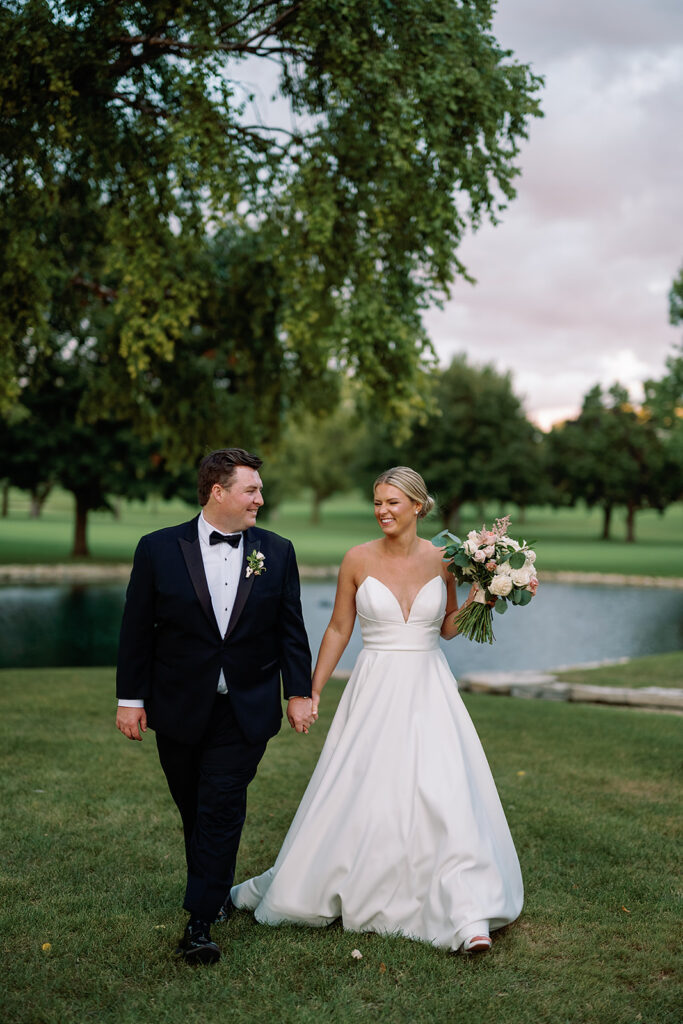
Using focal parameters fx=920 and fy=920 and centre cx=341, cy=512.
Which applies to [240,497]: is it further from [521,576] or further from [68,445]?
[68,445]

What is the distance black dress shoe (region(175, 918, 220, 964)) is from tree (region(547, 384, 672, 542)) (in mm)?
59491

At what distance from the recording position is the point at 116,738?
866cm

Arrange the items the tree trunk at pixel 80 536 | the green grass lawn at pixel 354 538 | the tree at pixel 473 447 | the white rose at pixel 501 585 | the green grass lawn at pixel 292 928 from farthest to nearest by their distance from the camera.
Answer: the tree at pixel 473 447, the green grass lawn at pixel 354 538, the tree trunk at pixel 80 536, the white rose at pixel 501 585, the green grass lawn at pixel 292 928

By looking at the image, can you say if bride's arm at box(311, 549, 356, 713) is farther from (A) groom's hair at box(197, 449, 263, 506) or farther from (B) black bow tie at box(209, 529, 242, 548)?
(A) groom's hair at box(197, 449, 263, 506)

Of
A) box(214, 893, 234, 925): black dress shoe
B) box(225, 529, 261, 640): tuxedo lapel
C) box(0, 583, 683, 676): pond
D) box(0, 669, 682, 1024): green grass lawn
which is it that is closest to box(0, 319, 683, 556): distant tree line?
box(0, 583, 683, 676): pond

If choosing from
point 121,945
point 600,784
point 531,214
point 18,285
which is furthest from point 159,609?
point 531,214

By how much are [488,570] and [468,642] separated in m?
15.6

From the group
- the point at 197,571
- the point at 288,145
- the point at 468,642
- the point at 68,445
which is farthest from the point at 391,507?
the point at 68,445

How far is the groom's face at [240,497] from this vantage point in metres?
4.32

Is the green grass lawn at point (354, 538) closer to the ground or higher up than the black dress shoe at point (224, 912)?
closer to the ground

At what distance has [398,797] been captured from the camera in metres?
4.53

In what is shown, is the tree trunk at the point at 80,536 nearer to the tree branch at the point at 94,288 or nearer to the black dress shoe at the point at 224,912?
the tree branch at the point at 94,288

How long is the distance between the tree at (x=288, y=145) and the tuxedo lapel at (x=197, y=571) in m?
7.11

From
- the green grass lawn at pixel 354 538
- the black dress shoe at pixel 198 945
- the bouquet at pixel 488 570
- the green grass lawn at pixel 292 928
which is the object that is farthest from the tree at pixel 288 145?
the green grass lawn at pixel 354 538
